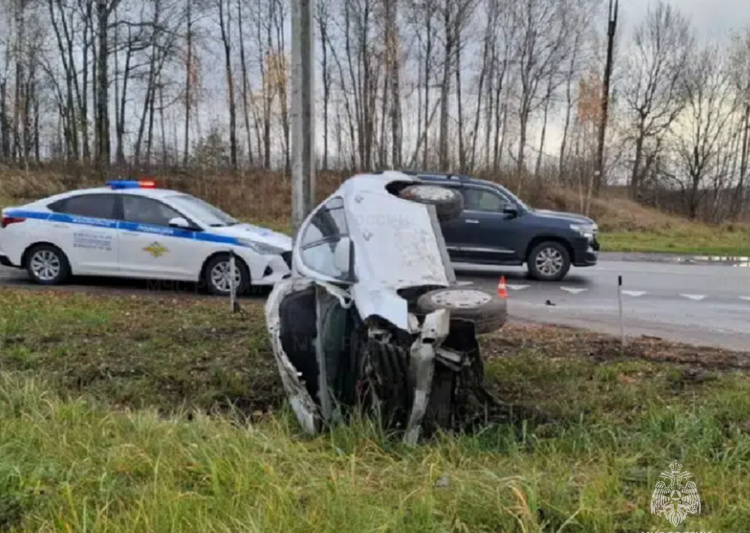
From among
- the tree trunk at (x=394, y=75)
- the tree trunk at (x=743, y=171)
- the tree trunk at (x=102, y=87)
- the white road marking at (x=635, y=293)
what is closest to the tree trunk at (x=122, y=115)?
the tree trunk at (x=102, y=87)

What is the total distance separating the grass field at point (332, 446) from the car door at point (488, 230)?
6.39m

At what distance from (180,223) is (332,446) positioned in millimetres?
6945

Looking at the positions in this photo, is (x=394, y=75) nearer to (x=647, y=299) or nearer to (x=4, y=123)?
(x=4, y=123)

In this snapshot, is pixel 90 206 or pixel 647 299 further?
pixel 647 299

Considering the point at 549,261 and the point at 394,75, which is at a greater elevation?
the point at 394,75

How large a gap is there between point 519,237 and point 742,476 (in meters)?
10.1

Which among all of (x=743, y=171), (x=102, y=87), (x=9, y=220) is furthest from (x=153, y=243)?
(x=743, y=171)

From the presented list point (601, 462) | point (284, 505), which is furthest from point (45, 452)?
point (601, 462)

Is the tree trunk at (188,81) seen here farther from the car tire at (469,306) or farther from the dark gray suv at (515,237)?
the car tire at (469,306)

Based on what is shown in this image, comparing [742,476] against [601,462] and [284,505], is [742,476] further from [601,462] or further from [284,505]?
[284,505]

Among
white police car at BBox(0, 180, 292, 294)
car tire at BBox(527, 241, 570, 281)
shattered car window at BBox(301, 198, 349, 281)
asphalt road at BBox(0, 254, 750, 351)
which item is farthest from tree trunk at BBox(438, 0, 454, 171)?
shattered car window at BBox(301, 198, 349, 281)

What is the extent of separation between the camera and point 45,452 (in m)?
3.86

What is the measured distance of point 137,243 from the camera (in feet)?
34.7

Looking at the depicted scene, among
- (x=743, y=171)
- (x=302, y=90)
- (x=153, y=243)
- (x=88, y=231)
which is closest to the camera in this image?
(x=302, y=90)
